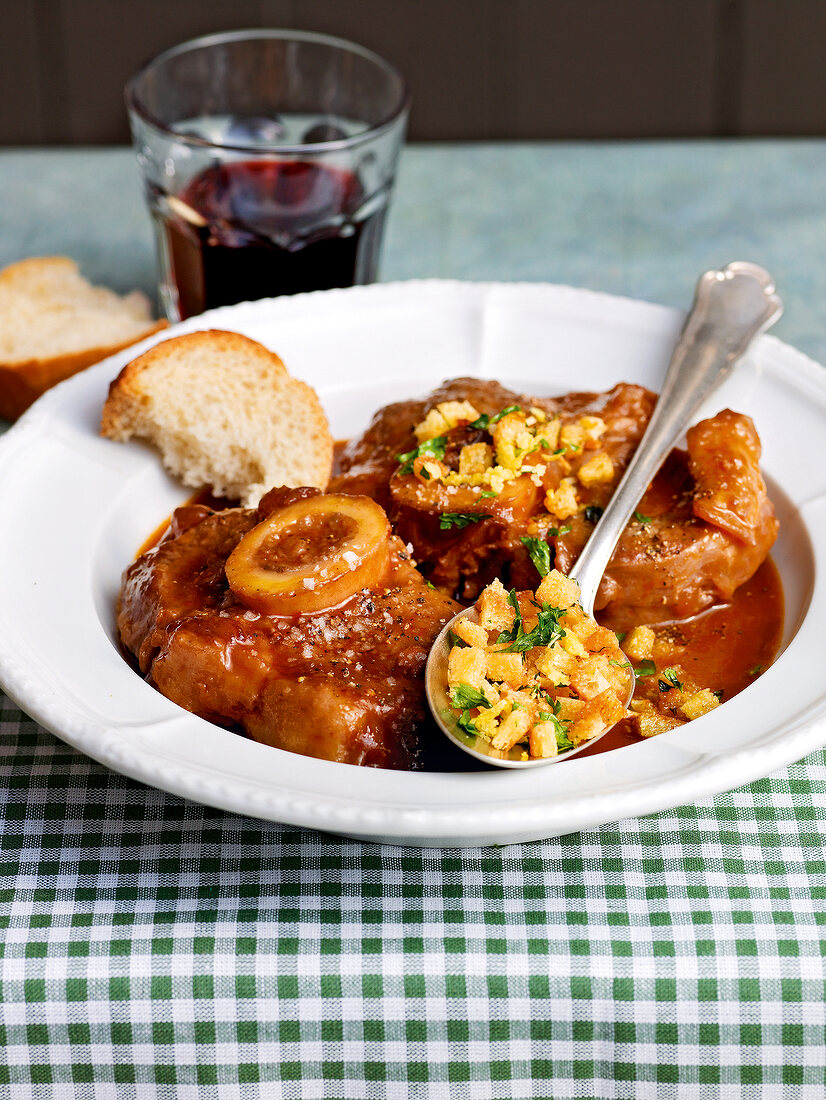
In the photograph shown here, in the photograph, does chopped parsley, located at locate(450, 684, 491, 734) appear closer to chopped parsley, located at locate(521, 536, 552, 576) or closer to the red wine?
chopped parsley, located at locate(521, 536, 552, 576)

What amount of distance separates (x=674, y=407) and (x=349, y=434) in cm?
108

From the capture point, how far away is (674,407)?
3.68m

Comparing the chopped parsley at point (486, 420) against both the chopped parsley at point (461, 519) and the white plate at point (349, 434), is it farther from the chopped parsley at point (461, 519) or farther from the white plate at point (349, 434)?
the white plate at point (349, 434)

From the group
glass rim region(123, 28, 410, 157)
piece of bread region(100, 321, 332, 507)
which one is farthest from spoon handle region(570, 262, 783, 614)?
glass rim region(123, 28, 410, 157)

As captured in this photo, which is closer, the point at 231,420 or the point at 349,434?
the point at 231,420

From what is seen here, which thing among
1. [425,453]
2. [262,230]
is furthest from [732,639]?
[262,230]

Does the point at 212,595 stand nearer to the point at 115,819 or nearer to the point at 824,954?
the point at 115,819

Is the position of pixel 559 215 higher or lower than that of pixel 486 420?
lower

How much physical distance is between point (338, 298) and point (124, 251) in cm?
174

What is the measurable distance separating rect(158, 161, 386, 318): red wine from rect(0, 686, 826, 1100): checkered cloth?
259 centimetres

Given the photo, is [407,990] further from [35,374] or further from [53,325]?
[53,325]

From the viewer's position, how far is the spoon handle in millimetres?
3238

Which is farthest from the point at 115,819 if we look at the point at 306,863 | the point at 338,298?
the point at 338,298

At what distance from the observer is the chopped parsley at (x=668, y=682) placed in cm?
306
